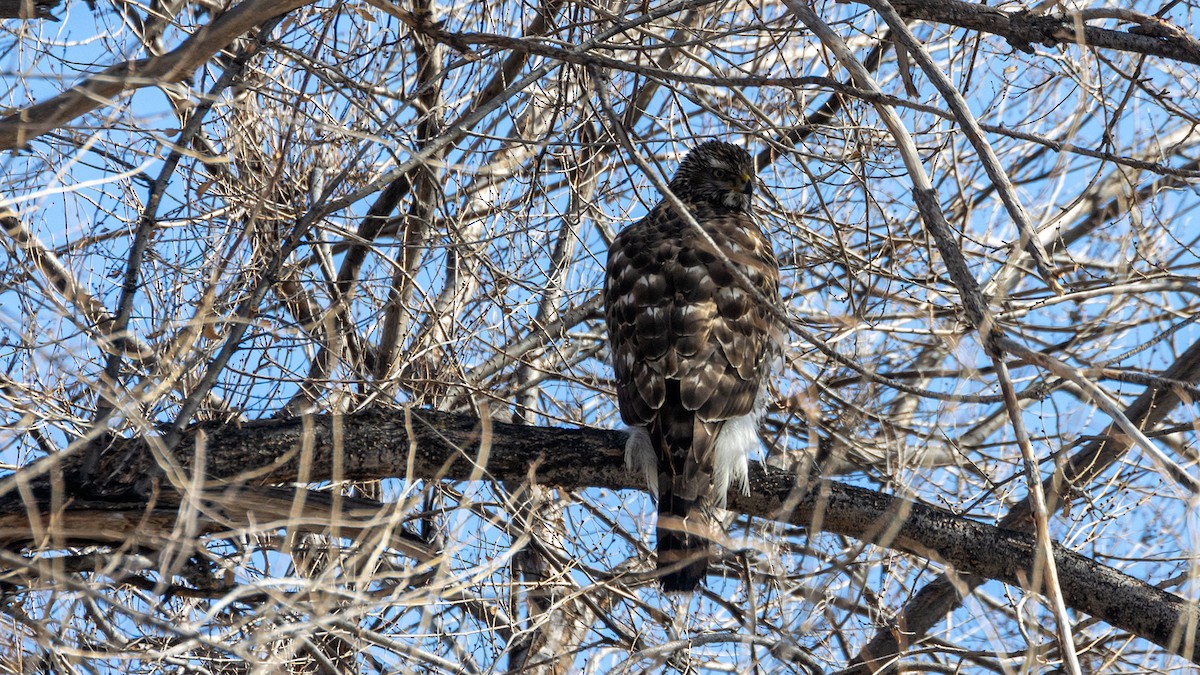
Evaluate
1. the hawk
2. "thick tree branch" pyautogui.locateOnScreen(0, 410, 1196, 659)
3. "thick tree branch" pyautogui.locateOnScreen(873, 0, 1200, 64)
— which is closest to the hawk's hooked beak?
the hawk

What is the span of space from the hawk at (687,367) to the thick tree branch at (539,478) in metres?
0.18

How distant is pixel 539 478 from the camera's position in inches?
152

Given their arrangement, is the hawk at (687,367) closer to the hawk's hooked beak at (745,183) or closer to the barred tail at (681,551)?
the barred tail at (681,551)

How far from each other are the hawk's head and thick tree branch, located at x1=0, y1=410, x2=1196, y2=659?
5.74ft

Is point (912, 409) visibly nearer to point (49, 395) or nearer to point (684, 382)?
point (684, 382)

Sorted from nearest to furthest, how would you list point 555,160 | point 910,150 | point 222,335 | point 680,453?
1. point 910,150
2. point 222,335
3. point 680,453
4. point 555,160

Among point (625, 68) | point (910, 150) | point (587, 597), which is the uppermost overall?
point (625, 68)

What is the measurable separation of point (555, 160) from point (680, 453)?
187cm

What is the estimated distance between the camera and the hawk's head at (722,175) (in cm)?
539

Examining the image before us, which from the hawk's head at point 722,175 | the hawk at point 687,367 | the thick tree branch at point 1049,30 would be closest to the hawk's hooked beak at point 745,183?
the hawk's head at point 722,175

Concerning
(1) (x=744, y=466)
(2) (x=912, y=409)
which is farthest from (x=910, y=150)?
(2) (x=912, y=409)

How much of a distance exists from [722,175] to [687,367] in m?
1.43

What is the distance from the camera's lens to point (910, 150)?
2.99 meters

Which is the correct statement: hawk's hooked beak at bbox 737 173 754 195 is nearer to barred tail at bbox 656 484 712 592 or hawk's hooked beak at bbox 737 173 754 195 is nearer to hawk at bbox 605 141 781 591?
hawk at bbox 605 141 781 591
